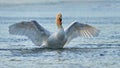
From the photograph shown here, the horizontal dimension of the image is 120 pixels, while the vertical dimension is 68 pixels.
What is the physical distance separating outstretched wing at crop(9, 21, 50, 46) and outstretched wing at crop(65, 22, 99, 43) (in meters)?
1.19

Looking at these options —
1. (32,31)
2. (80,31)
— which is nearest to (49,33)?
(32,31)

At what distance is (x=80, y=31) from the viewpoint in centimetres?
2614

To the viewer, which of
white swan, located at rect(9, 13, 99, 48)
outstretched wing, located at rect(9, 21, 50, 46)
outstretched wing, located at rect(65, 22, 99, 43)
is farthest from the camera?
outstretched wing, located at rect(65, 22, 99, 43)

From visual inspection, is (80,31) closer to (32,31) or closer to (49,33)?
(49,33)

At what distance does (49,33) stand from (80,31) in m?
1.71

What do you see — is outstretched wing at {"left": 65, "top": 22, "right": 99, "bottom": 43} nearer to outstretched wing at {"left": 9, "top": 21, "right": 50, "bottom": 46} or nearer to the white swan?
Answer: the white swan

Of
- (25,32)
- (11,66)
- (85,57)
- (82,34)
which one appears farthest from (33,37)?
(11,66)

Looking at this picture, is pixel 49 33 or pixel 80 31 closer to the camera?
pixel 49 33

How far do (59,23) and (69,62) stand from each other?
422cm

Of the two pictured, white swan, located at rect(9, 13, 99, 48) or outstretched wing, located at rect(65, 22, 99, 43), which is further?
outstretched wing, located at rect(65, 22, 99, 43)

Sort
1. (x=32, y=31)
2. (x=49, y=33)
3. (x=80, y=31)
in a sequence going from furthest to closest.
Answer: (x=80, y=31) → (x=32, y=31) → (x=49, y=33)

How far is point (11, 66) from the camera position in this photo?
19.7 m

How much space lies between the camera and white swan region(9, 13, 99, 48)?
24.2 m

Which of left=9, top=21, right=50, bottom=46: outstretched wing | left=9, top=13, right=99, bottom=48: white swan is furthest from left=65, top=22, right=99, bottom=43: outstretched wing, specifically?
left=9, top=21, right=50, bottom=46: outstretched wing
